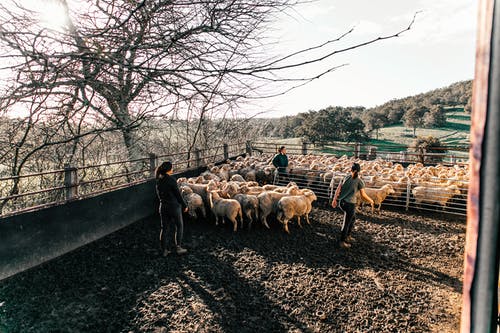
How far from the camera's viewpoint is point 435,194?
834 centimetres

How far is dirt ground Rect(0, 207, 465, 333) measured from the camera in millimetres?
3951

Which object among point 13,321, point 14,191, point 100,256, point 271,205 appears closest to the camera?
point 13,321

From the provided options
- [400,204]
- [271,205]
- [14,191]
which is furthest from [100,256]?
[400,204]

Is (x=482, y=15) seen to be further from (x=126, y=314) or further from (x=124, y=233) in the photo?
(x=124, y=233)

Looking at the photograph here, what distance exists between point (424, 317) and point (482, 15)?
4.66 m

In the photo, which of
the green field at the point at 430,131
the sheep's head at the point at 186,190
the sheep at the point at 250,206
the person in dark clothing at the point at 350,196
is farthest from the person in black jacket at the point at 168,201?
the green field at the point at 430,131

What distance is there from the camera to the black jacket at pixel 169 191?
5875 mm

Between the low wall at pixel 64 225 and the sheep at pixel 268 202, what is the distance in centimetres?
351

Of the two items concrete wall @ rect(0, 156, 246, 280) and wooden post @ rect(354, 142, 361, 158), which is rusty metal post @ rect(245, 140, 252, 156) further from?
concrete wall @ rect(0, 156, 246, 280)

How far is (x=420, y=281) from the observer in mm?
4922

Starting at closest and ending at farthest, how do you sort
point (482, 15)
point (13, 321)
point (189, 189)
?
point (482, 15) → point (13, 321) → point (189, 189)

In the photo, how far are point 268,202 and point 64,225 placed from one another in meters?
4.58

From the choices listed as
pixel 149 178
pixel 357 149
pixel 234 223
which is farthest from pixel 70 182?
pixel 357 149

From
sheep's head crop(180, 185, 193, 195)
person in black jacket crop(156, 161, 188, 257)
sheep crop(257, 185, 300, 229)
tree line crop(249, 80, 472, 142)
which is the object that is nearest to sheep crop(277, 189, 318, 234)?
sheep crop(257, 185, 300, 229)
